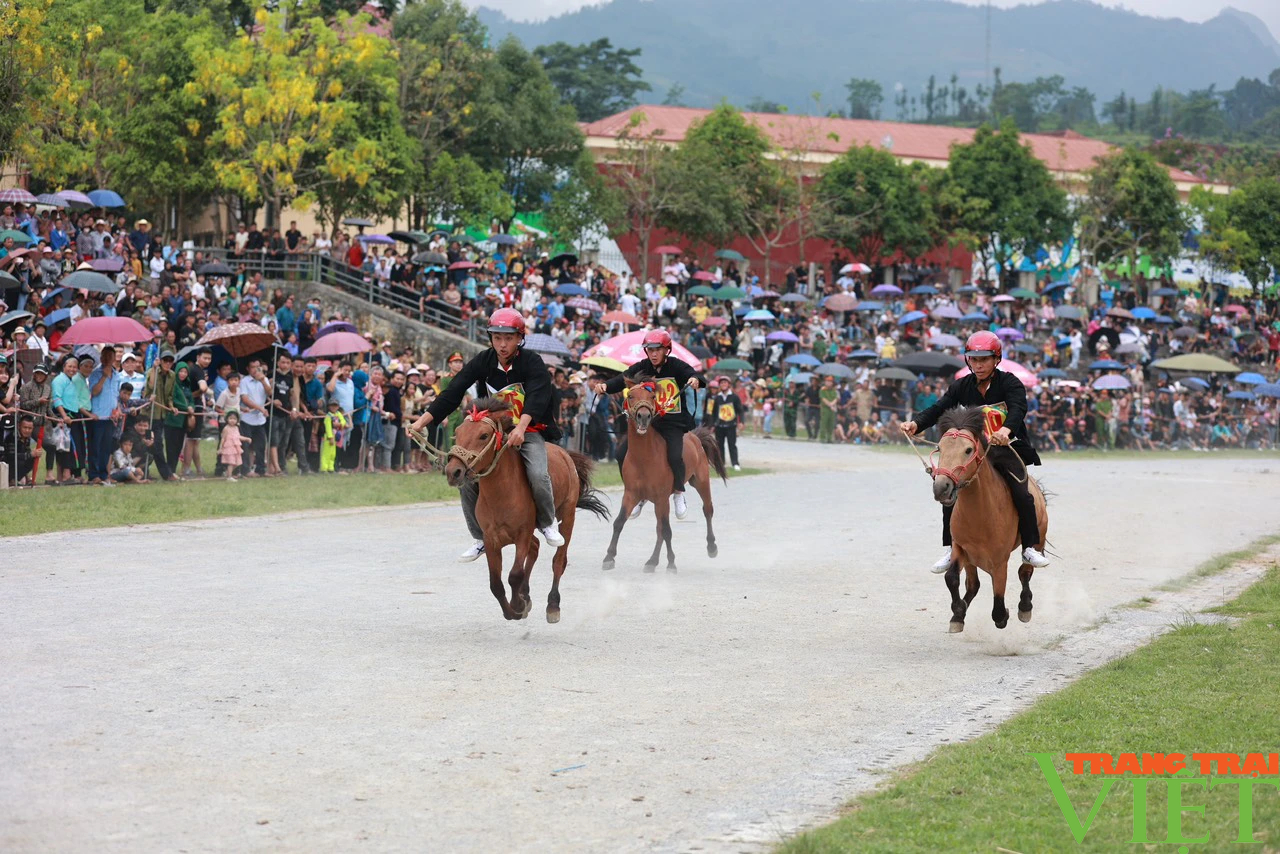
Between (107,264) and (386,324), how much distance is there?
10.3 m

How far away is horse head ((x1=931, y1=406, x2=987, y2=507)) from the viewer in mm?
10945

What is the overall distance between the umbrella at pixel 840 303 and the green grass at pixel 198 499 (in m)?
29.6

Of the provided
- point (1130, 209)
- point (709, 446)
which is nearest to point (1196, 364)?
point (1130, 209)

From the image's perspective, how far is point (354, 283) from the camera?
3972cm

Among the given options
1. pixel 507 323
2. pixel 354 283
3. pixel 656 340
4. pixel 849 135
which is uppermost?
pixel 849 135

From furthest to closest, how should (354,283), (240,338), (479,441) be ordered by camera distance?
(354,283)
(240,338)
(479,441)

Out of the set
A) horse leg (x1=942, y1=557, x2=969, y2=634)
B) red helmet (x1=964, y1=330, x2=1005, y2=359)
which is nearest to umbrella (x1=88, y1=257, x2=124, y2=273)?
red helmet (x1=964, y1=330, x2=1005, y2=359)

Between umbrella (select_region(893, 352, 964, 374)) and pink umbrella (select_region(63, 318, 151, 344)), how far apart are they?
1033 inches

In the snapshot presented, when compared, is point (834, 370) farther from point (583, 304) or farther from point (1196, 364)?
point (1196, 364)

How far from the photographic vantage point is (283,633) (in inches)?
445

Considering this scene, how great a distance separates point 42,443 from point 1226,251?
6526 cm

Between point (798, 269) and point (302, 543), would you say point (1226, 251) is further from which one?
point (302, 543)

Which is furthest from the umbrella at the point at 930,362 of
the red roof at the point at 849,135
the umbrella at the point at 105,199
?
the red roof at the point at 849,135

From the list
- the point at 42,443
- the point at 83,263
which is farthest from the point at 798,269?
the point at 42,443
